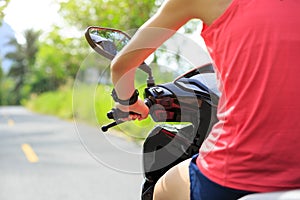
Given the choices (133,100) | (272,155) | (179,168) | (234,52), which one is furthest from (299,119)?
(133,100)

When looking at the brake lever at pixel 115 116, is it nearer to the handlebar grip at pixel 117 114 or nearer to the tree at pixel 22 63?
the handlebar grip at pixel 117 114

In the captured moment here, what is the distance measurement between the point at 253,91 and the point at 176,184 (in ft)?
1.21

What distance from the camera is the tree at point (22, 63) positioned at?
69.5 m

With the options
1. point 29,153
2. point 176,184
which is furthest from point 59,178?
point 176,184

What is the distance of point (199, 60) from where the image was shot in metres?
1.67

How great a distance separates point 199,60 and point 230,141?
0.43 meters

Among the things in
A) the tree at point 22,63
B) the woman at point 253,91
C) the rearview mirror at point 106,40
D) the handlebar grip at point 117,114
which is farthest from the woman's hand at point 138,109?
the tree at point 22,63

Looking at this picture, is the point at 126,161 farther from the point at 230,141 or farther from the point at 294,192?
the point at 294,192

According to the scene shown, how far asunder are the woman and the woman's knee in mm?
94

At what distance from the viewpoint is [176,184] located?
1.48 m

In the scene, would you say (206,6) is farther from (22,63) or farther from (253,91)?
(22,63)

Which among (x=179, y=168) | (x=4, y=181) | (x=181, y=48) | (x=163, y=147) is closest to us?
(x=179, y=168)

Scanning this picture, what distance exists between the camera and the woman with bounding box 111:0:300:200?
1.27 meters

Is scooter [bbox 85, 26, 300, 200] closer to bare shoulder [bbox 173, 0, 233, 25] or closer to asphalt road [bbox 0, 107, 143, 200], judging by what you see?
bare shoulder [bbox 173, 0, 233, 25]
